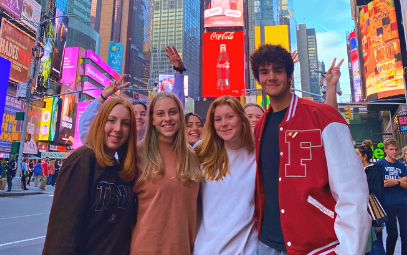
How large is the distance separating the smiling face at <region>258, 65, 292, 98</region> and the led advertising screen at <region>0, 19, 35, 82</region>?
53.8 meters

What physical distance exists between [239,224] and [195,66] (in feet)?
528

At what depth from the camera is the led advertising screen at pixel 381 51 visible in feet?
93.6

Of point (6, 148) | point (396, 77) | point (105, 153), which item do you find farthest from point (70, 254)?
point (6, 148)

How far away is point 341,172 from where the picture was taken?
194cm

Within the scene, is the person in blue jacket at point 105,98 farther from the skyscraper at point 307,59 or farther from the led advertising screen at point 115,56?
the skyscraper at point 307,59

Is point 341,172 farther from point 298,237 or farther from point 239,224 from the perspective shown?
point 239,224

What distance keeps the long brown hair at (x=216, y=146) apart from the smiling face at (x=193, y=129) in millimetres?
1672

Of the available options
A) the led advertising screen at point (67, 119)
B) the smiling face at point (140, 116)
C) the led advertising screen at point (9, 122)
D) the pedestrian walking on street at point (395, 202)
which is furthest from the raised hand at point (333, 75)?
the led advertising screen at point (67, 119)

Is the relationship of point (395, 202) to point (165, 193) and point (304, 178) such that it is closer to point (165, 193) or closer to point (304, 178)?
point (304, 178)

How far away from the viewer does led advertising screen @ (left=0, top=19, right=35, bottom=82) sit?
45.8 metres

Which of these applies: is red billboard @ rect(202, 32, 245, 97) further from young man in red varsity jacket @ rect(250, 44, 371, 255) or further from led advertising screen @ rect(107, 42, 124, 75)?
led advertising screen @ rect(107, 42, 124, 75)

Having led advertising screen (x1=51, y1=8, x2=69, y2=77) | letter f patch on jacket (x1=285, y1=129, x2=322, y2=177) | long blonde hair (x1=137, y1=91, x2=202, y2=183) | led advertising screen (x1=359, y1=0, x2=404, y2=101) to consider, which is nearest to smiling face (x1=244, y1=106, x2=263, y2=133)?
long blonde hair (x1=137, y1=91, x2=202, y2=183)

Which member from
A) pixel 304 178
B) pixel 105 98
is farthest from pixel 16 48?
pixel 304 178

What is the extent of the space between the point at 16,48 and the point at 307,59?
446 ft
